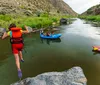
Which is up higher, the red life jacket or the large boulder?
the red life jacket

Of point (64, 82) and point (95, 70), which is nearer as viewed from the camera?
point (64, 82)

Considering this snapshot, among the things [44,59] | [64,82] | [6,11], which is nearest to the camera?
[64,82]

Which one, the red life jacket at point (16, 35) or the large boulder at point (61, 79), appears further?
the red life jacket at point (16, 35)

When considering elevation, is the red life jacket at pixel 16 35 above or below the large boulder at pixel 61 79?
above

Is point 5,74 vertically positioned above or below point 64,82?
below

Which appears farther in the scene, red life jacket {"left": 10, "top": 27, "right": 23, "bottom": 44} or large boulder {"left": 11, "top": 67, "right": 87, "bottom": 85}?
red life jacket {"left": 10, "top": 27, "right": 23, "bottom": 44}

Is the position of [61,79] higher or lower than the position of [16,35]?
lower

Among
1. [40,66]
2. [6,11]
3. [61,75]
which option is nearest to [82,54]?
[40,66]

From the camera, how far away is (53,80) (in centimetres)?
1034

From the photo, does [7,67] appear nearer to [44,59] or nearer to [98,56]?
[44,59]

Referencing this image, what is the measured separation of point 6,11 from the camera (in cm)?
7081

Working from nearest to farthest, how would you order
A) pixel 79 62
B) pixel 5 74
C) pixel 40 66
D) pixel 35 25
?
pixel 5 74
pixel 40 66
pixel 79 62
pixel 35 25

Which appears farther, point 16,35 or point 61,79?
point 16,35

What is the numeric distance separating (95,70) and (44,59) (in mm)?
6320
